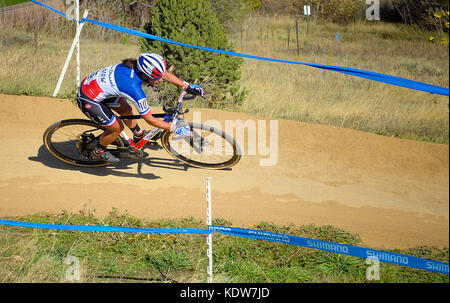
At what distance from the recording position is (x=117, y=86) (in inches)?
270

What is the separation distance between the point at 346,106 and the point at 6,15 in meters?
14.2

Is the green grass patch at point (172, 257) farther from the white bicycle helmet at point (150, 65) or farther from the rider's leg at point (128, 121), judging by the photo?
the white bicycle helmet at point (150, 65)

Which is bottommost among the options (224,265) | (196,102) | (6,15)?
(224,265)

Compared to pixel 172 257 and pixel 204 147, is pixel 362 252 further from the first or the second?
pixel 204 147

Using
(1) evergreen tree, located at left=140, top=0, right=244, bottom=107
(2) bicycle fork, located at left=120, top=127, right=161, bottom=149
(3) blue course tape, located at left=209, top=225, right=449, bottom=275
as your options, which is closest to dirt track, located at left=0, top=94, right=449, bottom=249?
(2) bicycle fork, located at left=120, top=127, right=161, bottom=149

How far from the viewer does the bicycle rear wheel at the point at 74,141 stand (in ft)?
25.3

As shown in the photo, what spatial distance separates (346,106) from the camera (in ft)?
39.4

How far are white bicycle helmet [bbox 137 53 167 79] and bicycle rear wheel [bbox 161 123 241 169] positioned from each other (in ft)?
3.29

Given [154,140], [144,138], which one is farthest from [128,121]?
[154,140]

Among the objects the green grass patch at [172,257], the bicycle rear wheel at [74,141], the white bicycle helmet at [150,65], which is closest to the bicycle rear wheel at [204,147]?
the bicycle rear wheel at [74,141]

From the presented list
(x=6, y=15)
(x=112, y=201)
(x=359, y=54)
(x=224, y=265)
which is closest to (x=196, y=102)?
(x=112, y=201)

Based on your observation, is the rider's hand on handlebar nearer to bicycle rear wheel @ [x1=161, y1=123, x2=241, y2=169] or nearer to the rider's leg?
bicycle rear wheel @ [x1=161, y1=123, x2=241, y2=169]
